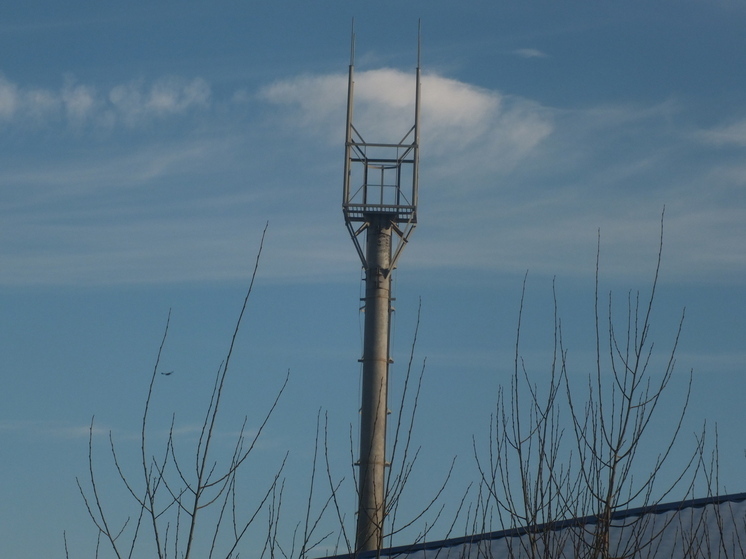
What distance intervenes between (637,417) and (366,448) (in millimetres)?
16592

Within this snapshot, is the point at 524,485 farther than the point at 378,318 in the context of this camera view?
No

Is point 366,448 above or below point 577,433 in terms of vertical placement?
below

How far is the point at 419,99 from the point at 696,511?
16308mm

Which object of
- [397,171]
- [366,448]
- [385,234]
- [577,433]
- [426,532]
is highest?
[397,171]

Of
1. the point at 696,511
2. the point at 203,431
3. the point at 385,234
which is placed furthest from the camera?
the point at 385,234

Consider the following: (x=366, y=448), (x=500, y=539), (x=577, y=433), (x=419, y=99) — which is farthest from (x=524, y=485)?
(x=419, y=99)

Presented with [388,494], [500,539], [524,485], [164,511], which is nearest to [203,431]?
[164,511]

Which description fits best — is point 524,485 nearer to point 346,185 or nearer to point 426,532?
point 426,532

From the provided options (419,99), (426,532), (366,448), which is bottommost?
(366,448)

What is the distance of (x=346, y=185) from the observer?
25438 mm

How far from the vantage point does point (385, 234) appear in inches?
996

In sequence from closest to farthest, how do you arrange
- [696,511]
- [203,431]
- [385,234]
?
1. [203,431]
2. [696,511]
3. [385,234]

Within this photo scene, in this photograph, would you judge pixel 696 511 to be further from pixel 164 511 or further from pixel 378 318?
pixel 378 318

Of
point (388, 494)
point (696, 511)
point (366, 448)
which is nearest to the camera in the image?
point (388, 494)
